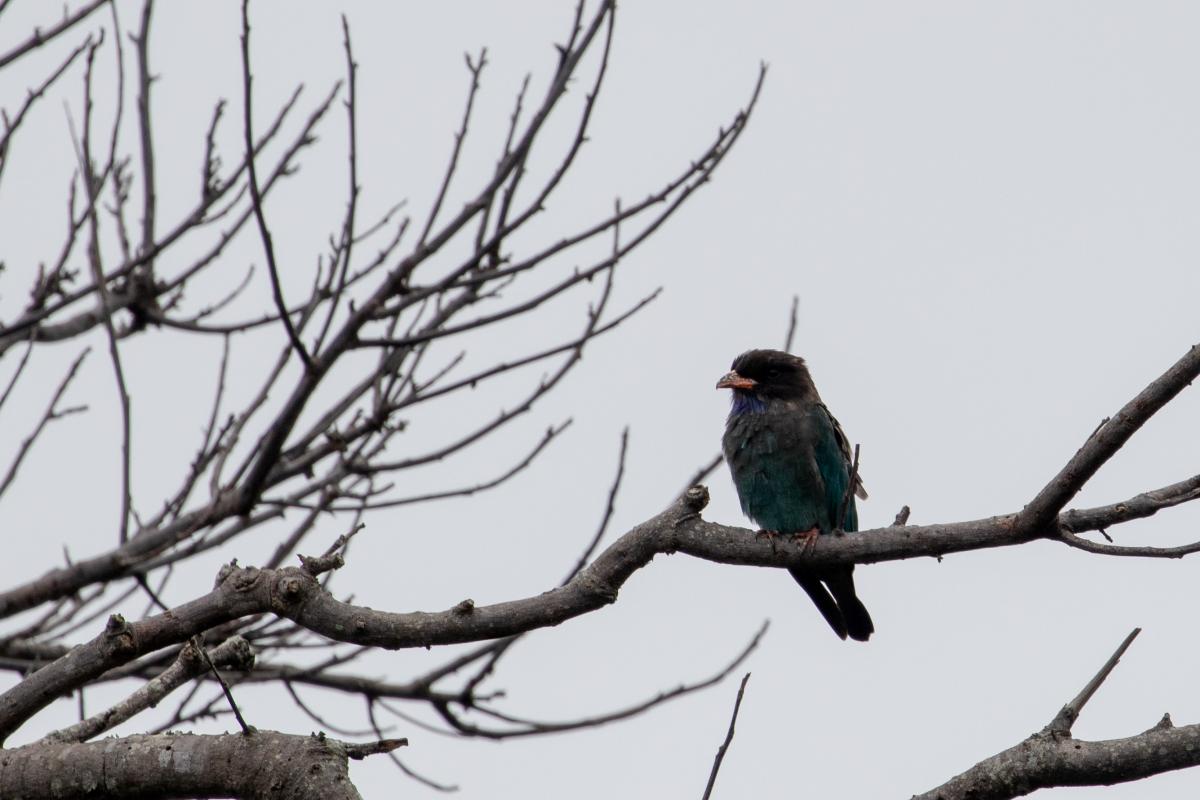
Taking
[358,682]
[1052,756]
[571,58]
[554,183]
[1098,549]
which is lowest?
[1052,756]

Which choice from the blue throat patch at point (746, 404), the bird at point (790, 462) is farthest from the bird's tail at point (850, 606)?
the blue throat patch at point (746, 404)

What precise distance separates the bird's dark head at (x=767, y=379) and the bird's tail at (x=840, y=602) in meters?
0.95

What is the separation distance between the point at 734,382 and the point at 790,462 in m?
0.55

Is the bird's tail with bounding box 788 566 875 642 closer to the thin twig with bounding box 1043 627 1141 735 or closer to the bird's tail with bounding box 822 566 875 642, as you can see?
the bird's tail with bounding box 822 566 875 642

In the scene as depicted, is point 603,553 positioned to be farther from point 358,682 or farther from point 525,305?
point 358,682

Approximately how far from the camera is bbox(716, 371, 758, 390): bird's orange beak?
741 centimetres

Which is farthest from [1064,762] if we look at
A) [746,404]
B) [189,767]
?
[746,404]

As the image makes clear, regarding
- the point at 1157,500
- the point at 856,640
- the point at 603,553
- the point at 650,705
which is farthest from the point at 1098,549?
the point at 856,640

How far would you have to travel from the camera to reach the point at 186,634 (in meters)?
3.50

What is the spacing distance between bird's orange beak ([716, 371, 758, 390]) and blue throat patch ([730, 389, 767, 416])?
0.19 feet

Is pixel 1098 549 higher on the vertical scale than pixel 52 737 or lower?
lower

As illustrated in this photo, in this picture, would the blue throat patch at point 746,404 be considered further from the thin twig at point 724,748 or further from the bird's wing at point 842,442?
the thin twig at point 724,748

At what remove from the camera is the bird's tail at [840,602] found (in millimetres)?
7094

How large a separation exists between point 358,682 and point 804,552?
304cm
